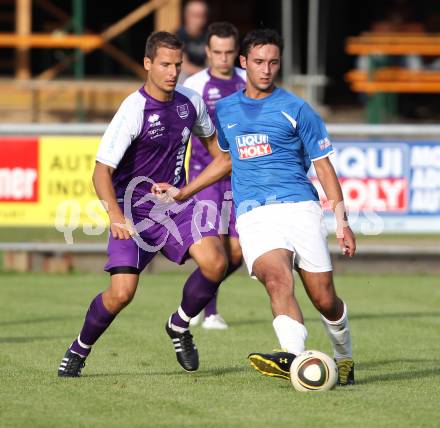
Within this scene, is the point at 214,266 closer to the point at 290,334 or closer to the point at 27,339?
the point at 290,334

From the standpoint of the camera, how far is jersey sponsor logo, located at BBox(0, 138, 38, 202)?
14.6 metres

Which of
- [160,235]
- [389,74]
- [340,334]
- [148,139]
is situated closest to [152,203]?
[160,235]

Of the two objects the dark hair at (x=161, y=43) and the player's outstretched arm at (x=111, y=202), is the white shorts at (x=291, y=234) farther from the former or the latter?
the dark hair at (x=161, y=43)

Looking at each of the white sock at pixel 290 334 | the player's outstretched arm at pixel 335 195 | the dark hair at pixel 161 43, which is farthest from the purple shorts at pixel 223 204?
the white sock at pixel 290 334

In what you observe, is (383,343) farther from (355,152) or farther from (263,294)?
(355,152)

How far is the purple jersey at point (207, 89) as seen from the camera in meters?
10.8

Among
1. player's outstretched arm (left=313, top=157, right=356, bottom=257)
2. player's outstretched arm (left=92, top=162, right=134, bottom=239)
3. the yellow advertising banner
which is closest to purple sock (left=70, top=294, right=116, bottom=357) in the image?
player's outstretched arm (left=92, top=162, right=134, bottom=239)

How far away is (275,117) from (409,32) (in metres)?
16.0

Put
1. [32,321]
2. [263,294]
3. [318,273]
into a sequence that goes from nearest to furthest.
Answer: [318,273]
[32,321]
[263,294]

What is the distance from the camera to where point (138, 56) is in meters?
26.6

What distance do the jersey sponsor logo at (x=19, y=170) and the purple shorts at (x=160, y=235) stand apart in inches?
255

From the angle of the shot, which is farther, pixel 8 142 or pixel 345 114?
pixel 345 114

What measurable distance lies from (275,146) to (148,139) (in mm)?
887

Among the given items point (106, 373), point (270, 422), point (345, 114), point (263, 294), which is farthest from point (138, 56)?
point (270, 422)
